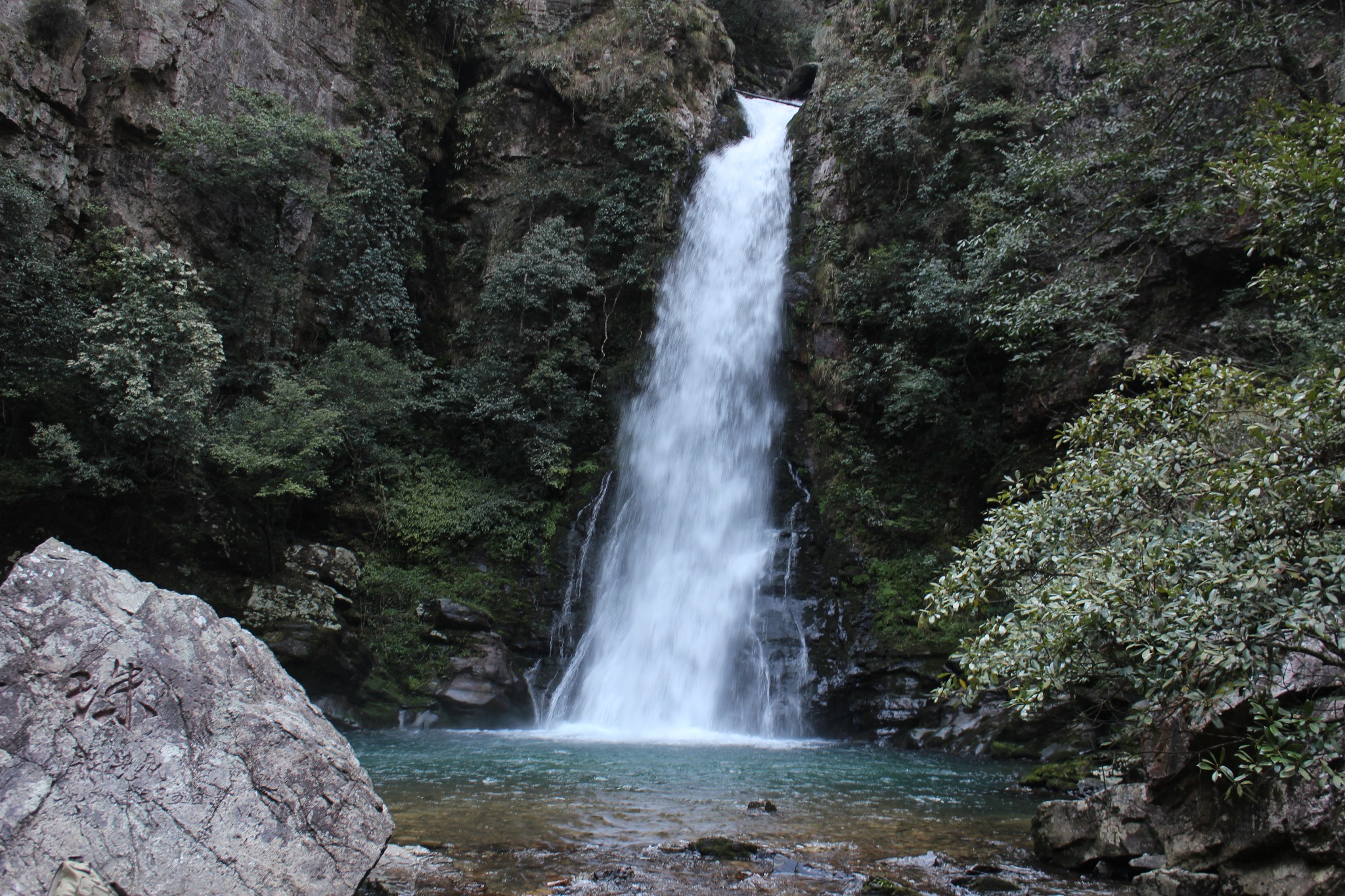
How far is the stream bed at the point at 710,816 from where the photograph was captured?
16.5 ft

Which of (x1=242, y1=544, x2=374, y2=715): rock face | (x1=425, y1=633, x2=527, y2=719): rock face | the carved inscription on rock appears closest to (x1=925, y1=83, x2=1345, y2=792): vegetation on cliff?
the carved inscription on rock

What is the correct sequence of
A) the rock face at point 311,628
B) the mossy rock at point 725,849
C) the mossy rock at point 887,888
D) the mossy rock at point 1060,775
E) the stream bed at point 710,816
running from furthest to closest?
the rock face at point 311,628, the mossy rock at point 1060,775, the mossy rock at point 725,849, the stream bed at point 710,816, the mossy rock at point 887,888

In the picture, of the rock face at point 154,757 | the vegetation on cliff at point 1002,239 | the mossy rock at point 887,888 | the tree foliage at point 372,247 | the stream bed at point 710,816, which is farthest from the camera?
the tree foliage at point 372,247

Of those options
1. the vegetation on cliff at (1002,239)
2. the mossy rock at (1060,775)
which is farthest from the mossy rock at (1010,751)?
the mossy rock at (1060,775)

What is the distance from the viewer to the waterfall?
45.0 feet

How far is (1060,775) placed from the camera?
8461mm

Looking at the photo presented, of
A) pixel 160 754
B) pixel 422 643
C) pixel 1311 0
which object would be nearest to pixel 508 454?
pixel 422 643

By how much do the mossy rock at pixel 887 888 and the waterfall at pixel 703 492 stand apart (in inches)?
321

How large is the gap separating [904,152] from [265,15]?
49.7ft

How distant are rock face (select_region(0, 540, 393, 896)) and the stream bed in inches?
58.3

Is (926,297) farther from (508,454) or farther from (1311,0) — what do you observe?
(508,454)

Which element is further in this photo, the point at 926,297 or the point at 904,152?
the point at 904,152

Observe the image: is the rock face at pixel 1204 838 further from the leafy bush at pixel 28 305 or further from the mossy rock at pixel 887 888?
the leafy bush at pixel 28 305

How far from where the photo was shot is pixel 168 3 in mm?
16125
